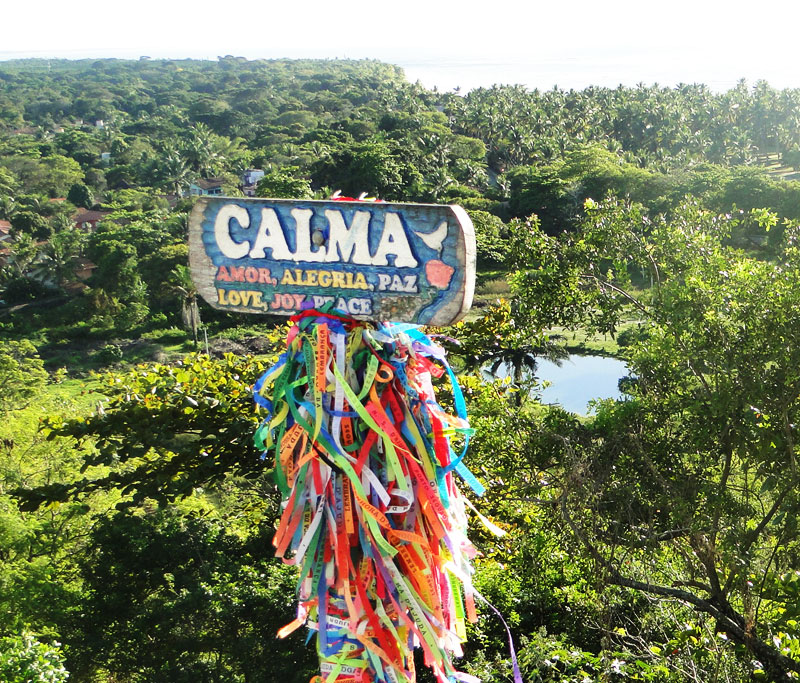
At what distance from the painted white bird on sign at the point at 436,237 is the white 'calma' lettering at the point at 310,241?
3.1 inches

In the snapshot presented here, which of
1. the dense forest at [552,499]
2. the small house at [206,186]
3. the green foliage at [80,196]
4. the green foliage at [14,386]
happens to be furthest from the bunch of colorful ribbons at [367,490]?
the green foliage at [80,196]

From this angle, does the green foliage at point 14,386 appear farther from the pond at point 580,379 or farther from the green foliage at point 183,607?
the pond at point 580,379

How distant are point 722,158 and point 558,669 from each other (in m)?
53.5

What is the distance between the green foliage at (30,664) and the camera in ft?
21.5

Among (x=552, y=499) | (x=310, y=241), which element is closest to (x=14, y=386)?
(x=552, y=499)

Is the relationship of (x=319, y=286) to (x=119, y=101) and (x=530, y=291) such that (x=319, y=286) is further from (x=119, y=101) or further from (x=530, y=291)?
(x=119, y=101)

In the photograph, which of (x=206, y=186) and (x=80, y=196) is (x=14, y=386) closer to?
(x=206, y=186)

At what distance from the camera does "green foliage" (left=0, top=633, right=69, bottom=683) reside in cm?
655

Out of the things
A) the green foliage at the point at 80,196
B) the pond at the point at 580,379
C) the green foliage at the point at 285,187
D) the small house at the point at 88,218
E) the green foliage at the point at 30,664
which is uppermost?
the green foliage at the point at 285,187

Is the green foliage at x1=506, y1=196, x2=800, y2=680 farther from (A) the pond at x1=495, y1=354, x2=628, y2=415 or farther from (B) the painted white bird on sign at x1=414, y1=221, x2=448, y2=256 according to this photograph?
(A) the pond at x1=495, y1=354, x2=628, y2=415

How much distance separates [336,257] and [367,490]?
1153mm

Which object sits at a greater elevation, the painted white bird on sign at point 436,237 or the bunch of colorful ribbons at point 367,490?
the painted white bird on sign at point 436,237

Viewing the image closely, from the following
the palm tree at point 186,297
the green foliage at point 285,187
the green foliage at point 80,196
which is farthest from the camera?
the green foliage at point 80,196

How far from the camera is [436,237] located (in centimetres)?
365
